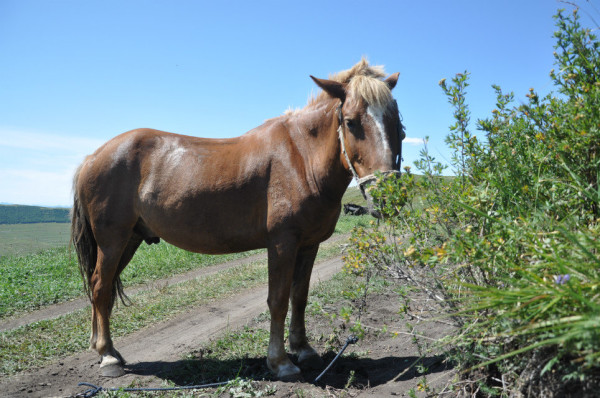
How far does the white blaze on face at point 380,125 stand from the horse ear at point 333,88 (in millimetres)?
421

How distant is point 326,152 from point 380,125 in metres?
0.68

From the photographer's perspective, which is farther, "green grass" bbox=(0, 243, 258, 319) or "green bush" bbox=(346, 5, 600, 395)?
"green grass" bbox=(0, 243, 258, 319)

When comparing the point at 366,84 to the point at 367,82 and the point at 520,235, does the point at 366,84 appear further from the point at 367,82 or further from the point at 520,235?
the point at 520,235

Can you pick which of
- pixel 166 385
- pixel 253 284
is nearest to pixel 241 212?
pixel 166 385

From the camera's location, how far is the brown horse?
11.8 ft

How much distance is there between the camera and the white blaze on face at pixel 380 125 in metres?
3.29

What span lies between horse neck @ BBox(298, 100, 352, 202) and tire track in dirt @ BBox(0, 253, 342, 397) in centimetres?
282

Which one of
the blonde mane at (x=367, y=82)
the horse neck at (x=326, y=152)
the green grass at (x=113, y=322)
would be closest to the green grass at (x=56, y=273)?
the green grass at (x=113, y=322)

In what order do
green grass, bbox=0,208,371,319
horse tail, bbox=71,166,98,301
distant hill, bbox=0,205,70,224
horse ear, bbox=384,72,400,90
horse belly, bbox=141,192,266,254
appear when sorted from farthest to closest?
1. distant hill, bbox=0,205,70,224
2. green grass, bbox=0,208,371,319
3. horse tail, bbox=71,166,98,301
4. horse belly, bbox=141,192,266,254
5. horse ear, bbox=384,72,400,90

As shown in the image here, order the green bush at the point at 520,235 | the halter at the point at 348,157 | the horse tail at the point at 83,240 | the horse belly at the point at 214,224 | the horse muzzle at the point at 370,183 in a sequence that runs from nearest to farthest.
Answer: the green bush at the point at 520,235 → the horse muzzle at the point at 370,183 → the halter at the point at 348,157 → the horse belly at the point at 214,224 → the horse tail at the point at 83,240

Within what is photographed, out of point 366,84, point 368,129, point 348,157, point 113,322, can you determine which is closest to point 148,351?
point 113,322

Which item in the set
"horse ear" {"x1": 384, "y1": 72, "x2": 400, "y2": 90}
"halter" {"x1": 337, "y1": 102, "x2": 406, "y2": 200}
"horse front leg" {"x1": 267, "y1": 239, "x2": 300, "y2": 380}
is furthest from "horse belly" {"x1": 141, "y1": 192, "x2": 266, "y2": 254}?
"horse ear" {"x1": 384, "y1": 72, "x2": 400, "y2": 90}

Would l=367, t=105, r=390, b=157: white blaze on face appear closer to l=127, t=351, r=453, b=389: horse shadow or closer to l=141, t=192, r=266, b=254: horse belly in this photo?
l=141, t=192, r=266, b=254: horse belly

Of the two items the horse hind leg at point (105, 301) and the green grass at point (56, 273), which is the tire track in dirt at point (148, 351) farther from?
the green grass at point (56, 273)
